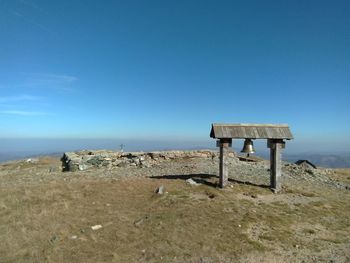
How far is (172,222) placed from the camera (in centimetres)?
1227

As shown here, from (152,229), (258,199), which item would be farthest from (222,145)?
(152,229)

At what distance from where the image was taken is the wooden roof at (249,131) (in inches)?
697

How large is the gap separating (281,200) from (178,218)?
6381 millimetres

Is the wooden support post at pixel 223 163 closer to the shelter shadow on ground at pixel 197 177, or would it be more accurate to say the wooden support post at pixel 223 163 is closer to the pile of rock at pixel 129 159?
the shelter shadow on ground at pixel 197 177

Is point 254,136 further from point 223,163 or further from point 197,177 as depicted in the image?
point 197,177

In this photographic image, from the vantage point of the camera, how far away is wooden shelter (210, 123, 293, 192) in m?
17.7

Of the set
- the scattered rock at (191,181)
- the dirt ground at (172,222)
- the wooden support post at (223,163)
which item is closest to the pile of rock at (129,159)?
the dirt ground at (172,222)

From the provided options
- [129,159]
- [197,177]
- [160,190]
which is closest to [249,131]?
[197,177]

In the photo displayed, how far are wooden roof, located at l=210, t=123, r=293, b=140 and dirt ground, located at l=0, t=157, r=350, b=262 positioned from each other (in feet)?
9.87

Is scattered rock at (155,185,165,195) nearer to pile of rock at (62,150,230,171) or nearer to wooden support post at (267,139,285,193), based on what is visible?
wooden support post at (267,139,285,193)

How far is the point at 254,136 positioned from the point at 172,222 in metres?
7.88

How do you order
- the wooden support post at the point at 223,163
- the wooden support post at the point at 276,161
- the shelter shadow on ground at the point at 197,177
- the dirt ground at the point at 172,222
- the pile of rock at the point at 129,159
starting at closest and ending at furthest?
the dirt ground at the point at 172,222
the wooden support post at the point at 223,163
the wooden support post at the point at 276,161
the shelter shadow on ground at the point at 197,177
the pile of rock at the point at 129,159

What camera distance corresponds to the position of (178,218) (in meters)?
12.7

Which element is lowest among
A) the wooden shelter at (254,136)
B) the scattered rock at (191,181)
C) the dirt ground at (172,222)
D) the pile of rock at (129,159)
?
the dirt ground at (172,222)
